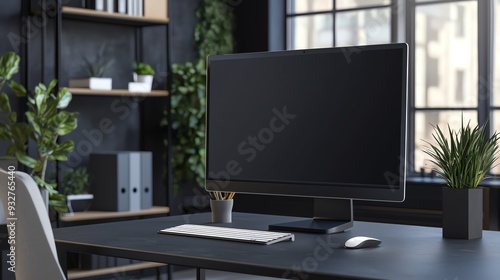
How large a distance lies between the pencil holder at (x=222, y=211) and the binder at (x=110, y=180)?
220cm

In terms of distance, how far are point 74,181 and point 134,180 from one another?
360 mm

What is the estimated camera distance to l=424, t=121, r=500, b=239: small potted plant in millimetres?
2096

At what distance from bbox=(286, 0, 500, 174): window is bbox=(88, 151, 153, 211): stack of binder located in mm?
1657

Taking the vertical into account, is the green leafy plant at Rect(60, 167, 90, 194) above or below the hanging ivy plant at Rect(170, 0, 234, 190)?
below

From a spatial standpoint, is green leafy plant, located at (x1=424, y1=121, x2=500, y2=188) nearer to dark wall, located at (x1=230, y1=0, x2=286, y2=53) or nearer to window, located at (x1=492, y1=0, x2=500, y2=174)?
window, located at (x1=492, y1=0, x2=500, y2=174)

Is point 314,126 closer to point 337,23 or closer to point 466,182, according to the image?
point 466,182

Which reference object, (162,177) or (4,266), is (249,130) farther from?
(162,177)

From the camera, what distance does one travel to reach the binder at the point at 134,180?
470 cm

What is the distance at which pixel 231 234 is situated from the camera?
2.12 m

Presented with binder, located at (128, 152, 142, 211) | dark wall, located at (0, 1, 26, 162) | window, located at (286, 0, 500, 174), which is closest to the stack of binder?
binder, located at (128, 152, 142, 211)

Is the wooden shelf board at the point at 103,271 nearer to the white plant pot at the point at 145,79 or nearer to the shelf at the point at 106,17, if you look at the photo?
the white plant pot at the point at 145,79

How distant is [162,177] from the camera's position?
537 centimetres

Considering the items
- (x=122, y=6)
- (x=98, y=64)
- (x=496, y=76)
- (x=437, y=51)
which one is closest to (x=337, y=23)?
(x=437, y=51)

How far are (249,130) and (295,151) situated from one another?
181 mm
